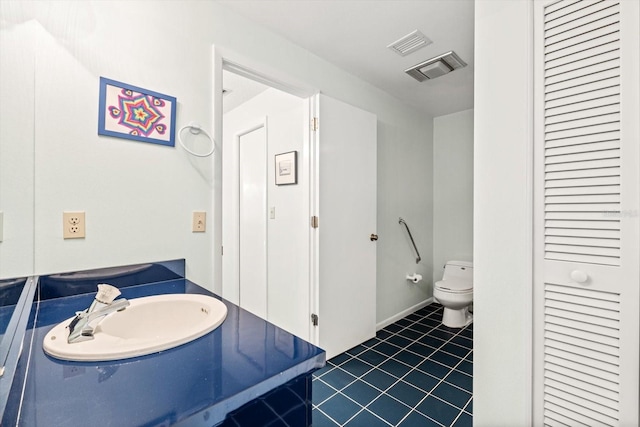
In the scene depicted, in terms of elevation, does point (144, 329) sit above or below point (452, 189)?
below

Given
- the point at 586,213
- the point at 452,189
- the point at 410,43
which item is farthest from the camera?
the point at 452,189

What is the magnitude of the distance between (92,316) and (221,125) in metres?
1.18

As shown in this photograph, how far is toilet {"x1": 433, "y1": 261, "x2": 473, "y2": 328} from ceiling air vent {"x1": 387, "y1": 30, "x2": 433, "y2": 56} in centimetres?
209

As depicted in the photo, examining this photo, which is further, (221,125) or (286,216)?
(286,216)

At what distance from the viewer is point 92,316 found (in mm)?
787

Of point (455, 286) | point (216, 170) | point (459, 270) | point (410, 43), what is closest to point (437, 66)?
point (410, 43)

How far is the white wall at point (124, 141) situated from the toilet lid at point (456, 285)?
219 cm

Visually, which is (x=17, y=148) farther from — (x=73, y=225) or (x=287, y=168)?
(x=287, y=168)

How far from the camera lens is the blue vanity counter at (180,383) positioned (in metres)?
0.49

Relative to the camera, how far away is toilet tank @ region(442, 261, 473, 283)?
3141 millimetres

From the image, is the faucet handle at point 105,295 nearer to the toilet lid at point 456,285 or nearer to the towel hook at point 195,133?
the towel hook at point 195,133

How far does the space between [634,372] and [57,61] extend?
7.55 feet

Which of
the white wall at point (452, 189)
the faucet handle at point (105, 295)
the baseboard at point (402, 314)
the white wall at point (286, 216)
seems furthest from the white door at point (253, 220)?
the white wall at point (452, 189)

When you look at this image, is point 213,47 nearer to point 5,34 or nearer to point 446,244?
point 5,34
